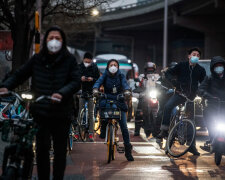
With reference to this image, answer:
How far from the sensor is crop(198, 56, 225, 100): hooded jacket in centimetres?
834

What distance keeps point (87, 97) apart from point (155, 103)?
2163mm

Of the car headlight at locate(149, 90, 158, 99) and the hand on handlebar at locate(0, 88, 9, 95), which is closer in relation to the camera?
the hand on handlebar at locate(0, 88, 9, 95)

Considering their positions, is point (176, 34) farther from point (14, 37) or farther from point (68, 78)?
point (68, 78)

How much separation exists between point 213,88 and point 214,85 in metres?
0.05

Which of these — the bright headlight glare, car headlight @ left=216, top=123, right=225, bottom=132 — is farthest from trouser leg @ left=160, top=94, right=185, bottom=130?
the bright headlight glare

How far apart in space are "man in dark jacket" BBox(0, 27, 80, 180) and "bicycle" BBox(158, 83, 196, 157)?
3.63 metres

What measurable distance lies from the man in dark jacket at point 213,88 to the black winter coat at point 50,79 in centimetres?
352

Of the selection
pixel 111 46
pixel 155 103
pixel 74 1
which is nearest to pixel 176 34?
pixel 111 46

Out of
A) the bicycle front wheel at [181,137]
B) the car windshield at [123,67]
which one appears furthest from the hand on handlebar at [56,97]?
the car windshield at [123,67]

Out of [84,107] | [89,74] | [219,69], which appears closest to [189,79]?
[219,69]

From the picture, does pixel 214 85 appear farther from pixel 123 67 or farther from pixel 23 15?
pixel 123 67

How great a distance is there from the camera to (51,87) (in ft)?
17.2

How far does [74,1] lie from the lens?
1950 centimetres

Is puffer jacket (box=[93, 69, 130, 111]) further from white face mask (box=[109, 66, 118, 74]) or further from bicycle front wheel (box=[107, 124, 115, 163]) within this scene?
bicycle front wheel (box=[107, 124, 115, 163])
